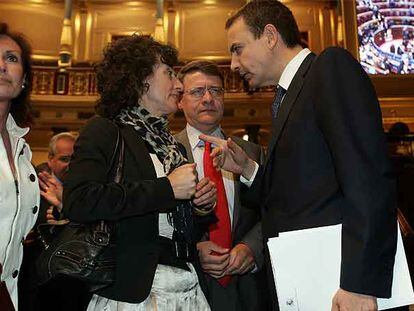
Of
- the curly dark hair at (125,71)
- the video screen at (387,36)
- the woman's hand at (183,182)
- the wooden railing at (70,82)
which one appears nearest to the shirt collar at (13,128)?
the curly dark hair at (125,71)

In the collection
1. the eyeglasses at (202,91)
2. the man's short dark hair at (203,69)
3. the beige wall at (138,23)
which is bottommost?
the eyeglasses at (202,91)

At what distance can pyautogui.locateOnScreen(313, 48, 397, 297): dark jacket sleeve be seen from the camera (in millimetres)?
1135

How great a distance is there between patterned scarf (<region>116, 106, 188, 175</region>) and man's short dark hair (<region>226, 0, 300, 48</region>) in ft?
1.63

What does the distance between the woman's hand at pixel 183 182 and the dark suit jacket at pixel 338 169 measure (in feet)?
0.77

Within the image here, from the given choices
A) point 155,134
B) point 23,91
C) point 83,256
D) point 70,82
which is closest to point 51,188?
point 23,91

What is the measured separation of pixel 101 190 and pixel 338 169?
0.70 metres

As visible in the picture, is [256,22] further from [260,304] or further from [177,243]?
[260,304]

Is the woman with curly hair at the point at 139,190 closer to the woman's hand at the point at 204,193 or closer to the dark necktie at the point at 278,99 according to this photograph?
the woman's hand at the point at 204,193

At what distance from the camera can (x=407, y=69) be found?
11672 mm

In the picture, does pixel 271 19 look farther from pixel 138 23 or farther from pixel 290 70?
pixel 138 23

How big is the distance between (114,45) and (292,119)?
81cm

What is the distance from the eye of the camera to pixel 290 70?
1.57 meters

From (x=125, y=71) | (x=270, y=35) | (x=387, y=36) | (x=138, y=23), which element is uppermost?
(x=138, y=23)

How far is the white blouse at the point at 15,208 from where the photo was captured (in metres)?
1.58
